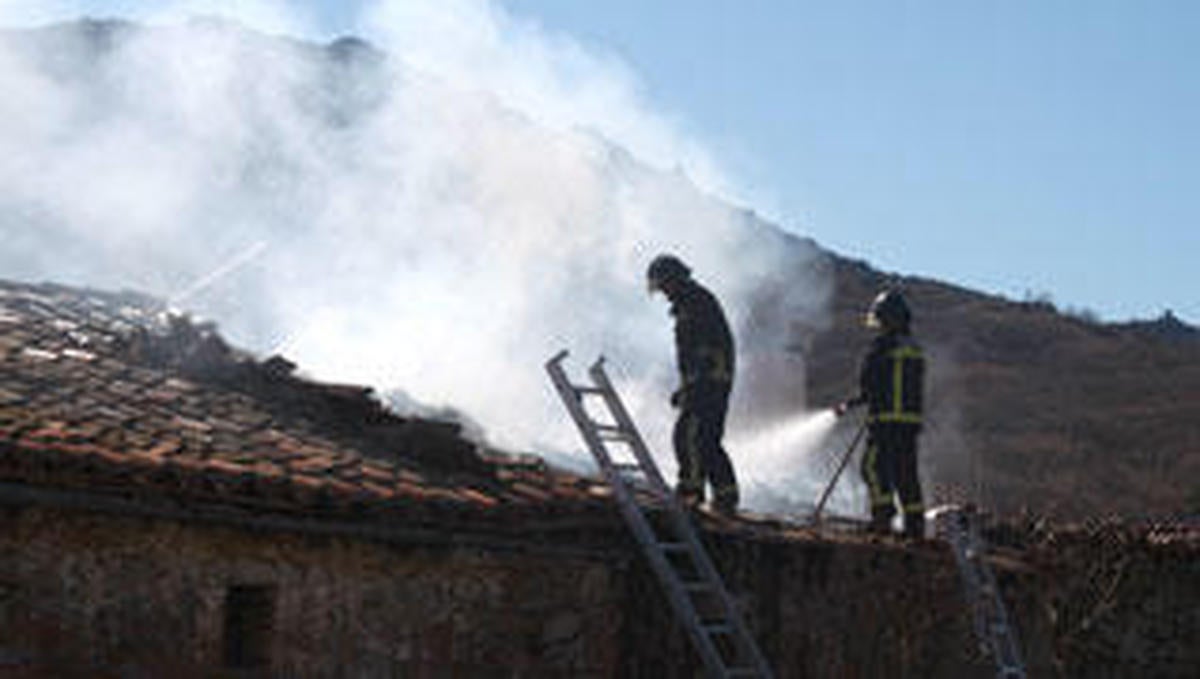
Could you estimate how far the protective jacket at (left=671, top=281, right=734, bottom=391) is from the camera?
10914 mm

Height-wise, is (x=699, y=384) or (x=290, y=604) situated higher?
Answer: (x=699, y=384)

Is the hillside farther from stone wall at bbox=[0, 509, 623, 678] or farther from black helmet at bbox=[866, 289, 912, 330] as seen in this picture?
stone wall at bbox=[0, 509, 623, 678]

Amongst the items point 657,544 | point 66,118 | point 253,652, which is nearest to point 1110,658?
point 657,544

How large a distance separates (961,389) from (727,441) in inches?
312

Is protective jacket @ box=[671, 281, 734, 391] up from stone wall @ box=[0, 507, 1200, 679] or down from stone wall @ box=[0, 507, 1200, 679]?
up

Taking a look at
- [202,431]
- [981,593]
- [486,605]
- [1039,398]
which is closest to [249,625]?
[202,431]

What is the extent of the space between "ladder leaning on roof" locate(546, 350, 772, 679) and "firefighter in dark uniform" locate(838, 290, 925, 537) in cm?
225

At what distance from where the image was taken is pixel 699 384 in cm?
1084

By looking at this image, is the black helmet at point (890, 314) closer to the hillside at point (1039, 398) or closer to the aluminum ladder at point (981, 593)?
the aluminum ladder at point (981, 593)

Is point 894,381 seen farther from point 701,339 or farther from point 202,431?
point 202,431

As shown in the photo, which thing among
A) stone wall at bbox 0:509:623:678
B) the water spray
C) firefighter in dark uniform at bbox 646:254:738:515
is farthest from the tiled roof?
the water spray

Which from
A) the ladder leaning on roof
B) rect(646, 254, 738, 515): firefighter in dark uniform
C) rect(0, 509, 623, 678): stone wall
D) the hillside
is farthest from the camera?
the hillside

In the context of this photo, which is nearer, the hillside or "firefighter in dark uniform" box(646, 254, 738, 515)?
"firefighter in dark uniform" box(646, 254, 738, 515)

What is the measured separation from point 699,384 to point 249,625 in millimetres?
4148
